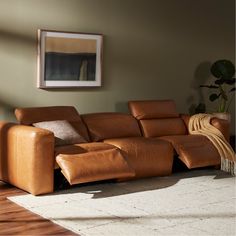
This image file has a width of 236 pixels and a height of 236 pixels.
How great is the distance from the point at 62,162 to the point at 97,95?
71.7 inches

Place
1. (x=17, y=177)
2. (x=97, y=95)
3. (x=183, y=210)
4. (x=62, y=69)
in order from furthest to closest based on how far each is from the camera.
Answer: (x=97, y=95) < (x=62, y=69) < (x=17, y=177) < (x=183, y=210)

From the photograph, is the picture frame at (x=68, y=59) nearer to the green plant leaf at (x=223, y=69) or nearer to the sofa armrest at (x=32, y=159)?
the sofa armrest at (x=32, y=159)

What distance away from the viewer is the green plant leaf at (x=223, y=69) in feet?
22.2

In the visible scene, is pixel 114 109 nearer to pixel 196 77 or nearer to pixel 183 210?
pixel 196 77

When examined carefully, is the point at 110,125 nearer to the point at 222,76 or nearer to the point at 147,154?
the point at 147,154

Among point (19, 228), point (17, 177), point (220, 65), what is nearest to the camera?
point (19, 228)

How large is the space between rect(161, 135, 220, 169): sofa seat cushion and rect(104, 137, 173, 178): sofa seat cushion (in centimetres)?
13

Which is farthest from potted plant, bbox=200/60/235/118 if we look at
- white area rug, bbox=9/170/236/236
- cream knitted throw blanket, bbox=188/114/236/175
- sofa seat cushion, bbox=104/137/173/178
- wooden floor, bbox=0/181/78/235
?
wooden floor, bbox=0/181/78/235

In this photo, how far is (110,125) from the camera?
5.63 meters

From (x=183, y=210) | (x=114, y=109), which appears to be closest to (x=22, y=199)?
(x=183, y=210)

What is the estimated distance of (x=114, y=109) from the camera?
20.8 feet

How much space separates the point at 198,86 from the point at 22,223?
411cm

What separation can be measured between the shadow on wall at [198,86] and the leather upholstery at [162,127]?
0.93m

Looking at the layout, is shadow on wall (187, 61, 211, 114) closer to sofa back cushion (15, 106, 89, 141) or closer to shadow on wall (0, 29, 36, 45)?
sofa back cushion (15, 106, 89, 141)
